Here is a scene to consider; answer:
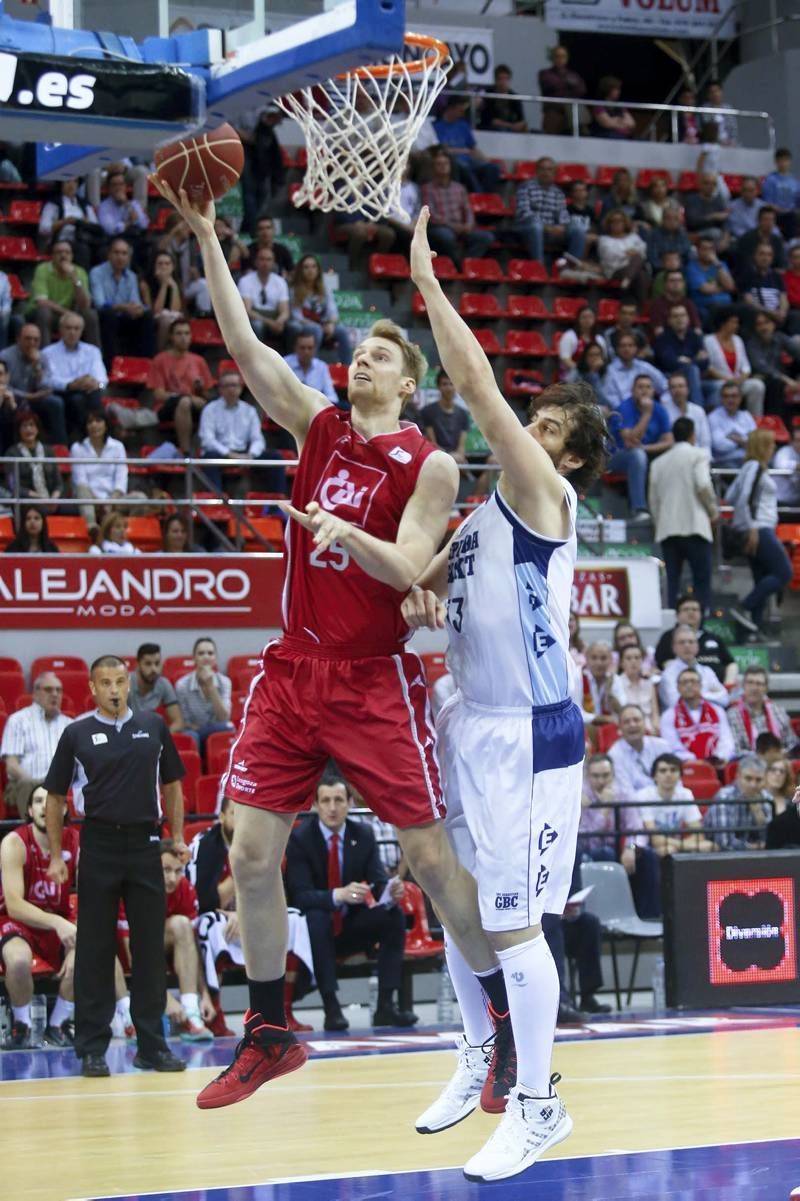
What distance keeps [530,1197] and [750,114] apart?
61.7ft

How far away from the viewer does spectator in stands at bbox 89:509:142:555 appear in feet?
45.6

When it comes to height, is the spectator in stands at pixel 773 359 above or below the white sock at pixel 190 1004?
above

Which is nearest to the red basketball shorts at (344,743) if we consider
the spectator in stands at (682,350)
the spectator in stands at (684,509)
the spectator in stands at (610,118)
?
the spectator in stands at (684,509)

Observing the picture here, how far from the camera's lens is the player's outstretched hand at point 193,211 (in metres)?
5.95

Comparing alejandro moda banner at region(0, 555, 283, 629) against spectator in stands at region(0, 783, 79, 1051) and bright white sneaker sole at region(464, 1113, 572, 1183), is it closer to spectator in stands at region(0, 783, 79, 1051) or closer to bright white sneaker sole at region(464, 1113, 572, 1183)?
spectator in stands at region(0, 783, 79, 1051)

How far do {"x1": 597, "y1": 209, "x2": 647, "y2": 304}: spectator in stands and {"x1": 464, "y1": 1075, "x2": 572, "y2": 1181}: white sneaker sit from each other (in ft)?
49.2

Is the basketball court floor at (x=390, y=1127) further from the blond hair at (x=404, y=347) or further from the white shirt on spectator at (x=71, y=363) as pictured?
the white shirt on spectator at (x=71, y=363)

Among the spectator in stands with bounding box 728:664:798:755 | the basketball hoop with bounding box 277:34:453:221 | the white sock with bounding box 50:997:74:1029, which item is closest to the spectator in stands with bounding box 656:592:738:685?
the spectator in stands with bounding box 728:664:798:755

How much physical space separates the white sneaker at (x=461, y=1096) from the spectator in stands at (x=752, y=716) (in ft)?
27.6

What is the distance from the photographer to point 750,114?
73.2 feet

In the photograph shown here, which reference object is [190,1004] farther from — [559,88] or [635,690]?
[559,88]

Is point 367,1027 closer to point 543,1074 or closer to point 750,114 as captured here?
point 543,1074

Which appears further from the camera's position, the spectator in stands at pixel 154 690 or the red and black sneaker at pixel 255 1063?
the spectator in stands at pixel 154 690

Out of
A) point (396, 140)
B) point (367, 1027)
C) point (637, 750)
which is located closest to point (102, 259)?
point (637, 750)
